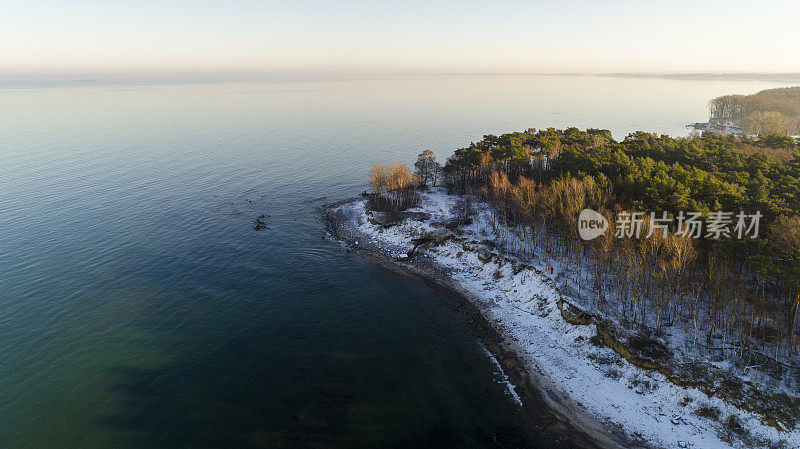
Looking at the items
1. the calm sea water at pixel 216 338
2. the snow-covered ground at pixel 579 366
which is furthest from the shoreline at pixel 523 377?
the calm sea water at pixel 216 338

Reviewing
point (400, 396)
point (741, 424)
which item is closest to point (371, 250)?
point (400, 396)

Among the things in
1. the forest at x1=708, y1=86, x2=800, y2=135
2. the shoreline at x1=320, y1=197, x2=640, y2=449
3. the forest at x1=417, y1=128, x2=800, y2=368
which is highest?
the forest at x1=708, y1=86, x2=800, y2=135

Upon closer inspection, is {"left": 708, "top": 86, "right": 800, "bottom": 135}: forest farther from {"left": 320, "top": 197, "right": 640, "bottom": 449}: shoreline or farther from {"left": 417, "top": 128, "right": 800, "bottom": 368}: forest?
{"left": 320, "top": 197, "right": 640, "bottom": 449}: shoreline

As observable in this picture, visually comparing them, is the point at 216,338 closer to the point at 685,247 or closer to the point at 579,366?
the point at 579,366

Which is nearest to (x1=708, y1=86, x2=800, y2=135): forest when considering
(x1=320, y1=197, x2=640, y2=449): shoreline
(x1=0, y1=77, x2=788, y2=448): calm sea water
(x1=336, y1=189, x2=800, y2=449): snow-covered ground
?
(x1=336, y1=189, x2=800, y2=449): snow-covered ground

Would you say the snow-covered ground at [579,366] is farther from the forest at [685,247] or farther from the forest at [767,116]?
the forest at [767,116]

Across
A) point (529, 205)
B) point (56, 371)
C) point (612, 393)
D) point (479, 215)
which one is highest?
point (529, 205)

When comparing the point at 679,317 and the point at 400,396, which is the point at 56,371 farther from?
the point at 679,317
